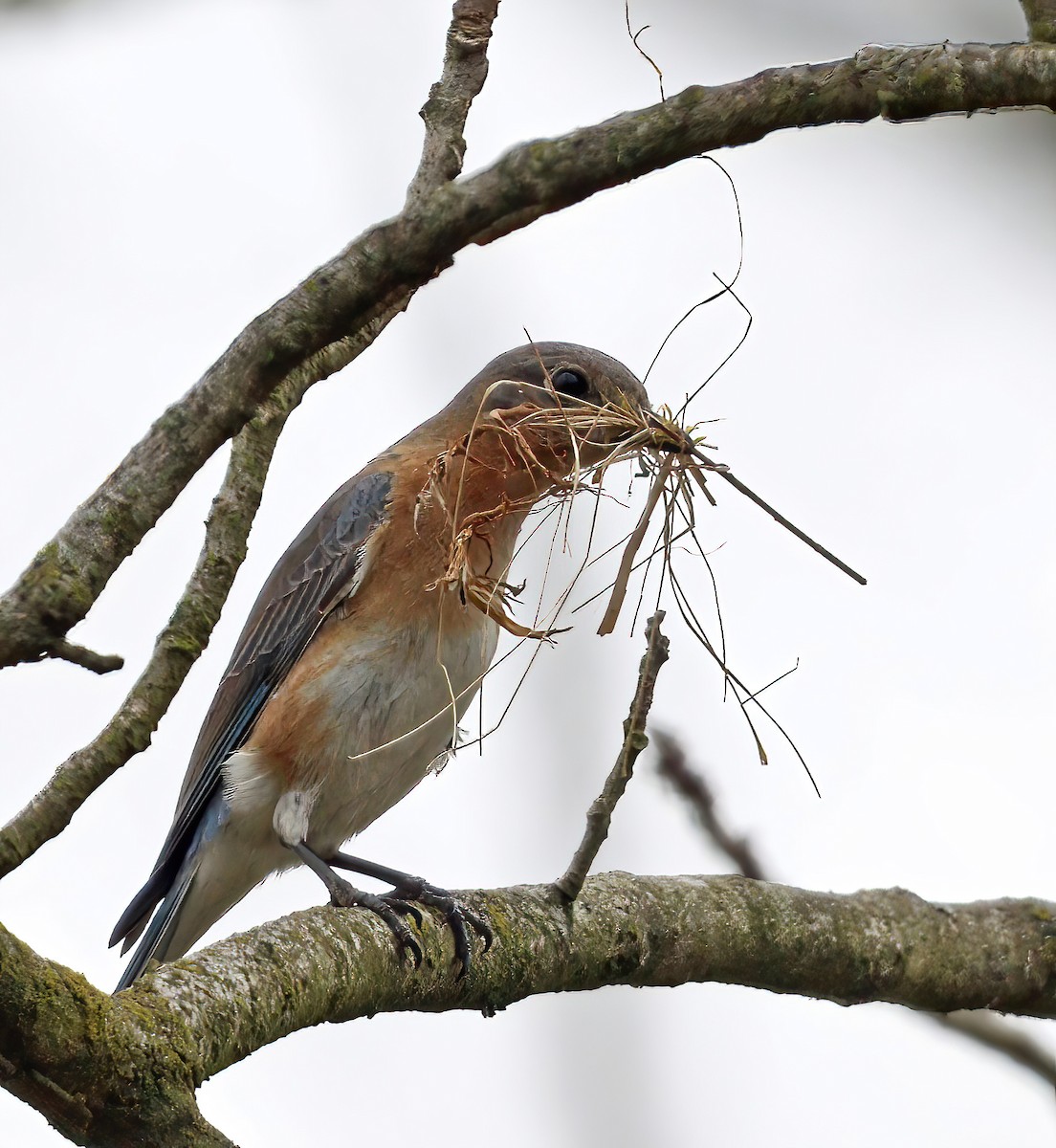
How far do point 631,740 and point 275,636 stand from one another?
8.31 ft

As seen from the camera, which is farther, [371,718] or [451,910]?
[371,718]

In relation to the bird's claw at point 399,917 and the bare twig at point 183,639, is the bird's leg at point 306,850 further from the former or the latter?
the bare twig at point 183,639

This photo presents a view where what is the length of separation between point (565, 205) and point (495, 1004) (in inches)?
89.5

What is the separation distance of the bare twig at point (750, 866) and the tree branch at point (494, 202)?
174 centimetres

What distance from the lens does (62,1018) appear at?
2297 millimetres

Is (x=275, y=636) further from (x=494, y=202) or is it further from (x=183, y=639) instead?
(x=494, y=202)

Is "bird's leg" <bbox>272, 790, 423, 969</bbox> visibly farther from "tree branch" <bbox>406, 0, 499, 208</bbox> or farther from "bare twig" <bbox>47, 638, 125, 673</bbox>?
"tree branch" <bbox>406, 0, 499, 208</bbox>

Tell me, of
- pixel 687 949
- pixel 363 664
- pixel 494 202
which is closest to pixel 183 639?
pixel 363 664

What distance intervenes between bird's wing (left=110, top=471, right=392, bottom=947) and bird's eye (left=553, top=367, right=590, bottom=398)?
0.77 m

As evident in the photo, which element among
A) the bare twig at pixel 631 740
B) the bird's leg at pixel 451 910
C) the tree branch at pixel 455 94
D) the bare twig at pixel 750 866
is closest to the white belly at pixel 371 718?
the bird's leg at pixel 451 910

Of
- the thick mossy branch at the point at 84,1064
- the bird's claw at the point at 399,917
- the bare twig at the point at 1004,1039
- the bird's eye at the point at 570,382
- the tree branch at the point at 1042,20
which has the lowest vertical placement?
the thick mossy branch at the point at 84,1064

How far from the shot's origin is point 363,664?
196 inches

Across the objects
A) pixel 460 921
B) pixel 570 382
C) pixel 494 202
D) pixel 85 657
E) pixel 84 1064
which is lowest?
pixel 84 1064

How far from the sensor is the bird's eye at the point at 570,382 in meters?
5.11
